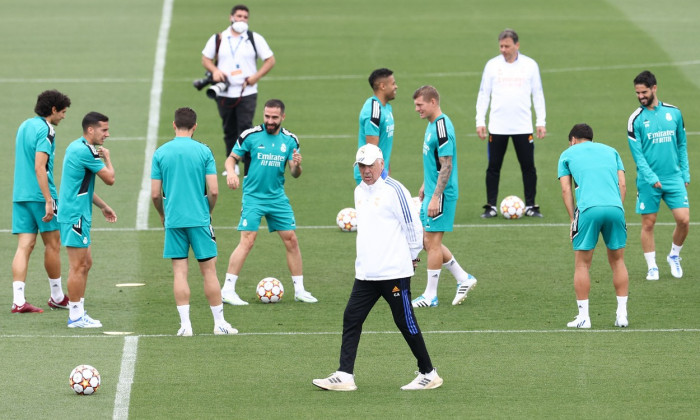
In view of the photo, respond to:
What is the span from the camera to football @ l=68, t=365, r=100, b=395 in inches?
385

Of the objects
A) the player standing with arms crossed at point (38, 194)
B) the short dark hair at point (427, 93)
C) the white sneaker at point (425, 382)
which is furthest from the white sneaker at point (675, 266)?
the player standing with arms crossed at point (38, 194)

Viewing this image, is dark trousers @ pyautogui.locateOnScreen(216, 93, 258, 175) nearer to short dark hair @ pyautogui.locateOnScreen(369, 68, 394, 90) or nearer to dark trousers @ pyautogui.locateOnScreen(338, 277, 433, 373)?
short dark hair @ pyautogui.locateOnScreen(369, 68, 394, 90)

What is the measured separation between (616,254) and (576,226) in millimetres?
488

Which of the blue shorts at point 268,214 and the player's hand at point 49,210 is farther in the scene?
the blue shorts at point 268,214

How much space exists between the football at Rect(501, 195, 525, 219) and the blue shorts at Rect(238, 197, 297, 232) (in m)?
5.34

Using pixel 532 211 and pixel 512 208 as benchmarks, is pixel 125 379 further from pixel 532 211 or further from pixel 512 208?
pixel 532 211

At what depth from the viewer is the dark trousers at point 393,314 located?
9.86 metres

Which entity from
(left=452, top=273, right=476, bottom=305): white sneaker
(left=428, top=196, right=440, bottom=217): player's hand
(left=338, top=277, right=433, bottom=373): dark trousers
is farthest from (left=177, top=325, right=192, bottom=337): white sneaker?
(left=452, top=273, right=476, bottom=305): white sneaker

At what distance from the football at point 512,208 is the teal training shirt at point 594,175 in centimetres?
586

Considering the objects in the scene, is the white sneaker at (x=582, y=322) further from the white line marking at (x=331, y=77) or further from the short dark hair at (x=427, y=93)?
the white line marking at (x=331, y=77)

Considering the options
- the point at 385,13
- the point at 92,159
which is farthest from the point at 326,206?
the point at 385,13

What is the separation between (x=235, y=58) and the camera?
19.4 m

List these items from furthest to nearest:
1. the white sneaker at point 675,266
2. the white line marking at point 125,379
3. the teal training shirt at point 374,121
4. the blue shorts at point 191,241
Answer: the white sneaker at point 675,266
the teal training shirt at point 374,121
the blue shorts at point 191,241
the white line marking at point 125,379

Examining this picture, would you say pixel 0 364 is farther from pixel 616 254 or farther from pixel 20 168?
pixel 616 254
